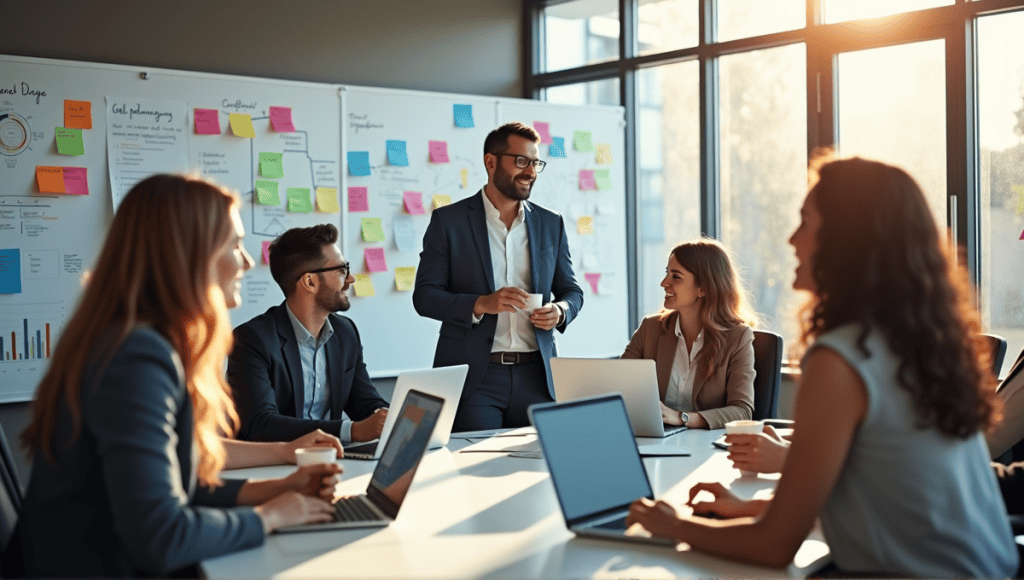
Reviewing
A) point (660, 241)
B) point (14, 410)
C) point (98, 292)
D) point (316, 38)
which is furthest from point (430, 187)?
point (98, 292)

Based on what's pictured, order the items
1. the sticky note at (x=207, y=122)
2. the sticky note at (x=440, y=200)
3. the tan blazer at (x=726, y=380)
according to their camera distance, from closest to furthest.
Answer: the tan blazer at (x=726, y=380), the sticky note at (x=207, y=122), the sticky note at (x=440, y=200)

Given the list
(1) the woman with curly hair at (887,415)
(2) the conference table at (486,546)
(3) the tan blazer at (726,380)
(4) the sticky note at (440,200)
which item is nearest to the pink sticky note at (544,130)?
(4) the sticky note at (440,200)

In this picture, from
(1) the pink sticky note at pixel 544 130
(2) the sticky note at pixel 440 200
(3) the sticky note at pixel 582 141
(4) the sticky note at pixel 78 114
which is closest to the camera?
(4) the sticky note at pixel 78 114

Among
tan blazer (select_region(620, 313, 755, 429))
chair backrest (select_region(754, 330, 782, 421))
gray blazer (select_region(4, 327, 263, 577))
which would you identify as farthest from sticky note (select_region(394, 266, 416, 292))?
gray blazer (select_region(4, 327, 263, 577))

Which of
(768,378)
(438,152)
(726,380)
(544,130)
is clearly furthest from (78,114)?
(768,378)

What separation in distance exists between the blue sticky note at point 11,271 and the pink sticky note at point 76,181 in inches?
12.5

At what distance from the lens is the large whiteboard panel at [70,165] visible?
367 centimetres

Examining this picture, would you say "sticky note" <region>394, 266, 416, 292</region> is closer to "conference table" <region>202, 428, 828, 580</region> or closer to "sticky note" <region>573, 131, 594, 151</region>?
"sticky note" <region>573, 131, 594, 151</region>

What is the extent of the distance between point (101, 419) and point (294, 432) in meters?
1.16

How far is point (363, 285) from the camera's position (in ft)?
14.7

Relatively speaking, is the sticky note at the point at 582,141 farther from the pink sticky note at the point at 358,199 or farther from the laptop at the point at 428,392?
the laptop at the point at 428,392

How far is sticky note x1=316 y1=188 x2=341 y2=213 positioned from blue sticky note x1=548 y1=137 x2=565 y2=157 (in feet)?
4.11

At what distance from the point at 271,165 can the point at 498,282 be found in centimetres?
137

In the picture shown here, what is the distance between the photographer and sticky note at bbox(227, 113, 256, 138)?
4.12m
